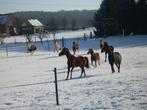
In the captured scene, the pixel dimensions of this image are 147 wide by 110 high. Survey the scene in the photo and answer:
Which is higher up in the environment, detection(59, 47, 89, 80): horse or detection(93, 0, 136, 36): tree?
detection(93, 0, 136, 36): tree

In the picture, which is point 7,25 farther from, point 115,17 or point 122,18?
point 122,18

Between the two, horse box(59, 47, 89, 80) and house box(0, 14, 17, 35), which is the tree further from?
house box(0, 14, 17, 35)

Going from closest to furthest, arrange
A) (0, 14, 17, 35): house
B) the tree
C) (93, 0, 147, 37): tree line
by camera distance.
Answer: (93, 0, 147, 37): tree line
the tree
(0, 14, 17, 35): house

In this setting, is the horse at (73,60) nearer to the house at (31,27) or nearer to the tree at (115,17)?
the tree at (115,17)

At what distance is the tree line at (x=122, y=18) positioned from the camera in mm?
60625

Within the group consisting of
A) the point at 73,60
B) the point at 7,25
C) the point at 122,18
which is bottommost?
the point at 73,60

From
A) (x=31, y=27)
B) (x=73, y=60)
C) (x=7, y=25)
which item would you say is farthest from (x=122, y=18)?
(x=7, y=25)

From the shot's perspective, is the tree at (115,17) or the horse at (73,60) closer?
the horse at (73,60)

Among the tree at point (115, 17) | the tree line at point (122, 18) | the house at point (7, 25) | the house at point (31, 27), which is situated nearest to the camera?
the tree line at point (122, 18)

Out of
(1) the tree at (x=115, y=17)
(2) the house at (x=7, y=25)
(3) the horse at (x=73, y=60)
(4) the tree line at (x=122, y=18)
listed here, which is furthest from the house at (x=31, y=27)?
(3) the horse at (x=73, y=60)

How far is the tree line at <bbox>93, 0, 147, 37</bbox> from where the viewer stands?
60.6 m

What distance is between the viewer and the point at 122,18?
61.6 metres

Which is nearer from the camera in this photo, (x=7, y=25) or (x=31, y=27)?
(x=7, y=25)

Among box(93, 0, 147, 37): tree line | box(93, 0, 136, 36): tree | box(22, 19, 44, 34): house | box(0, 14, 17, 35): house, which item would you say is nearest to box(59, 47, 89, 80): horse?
box(93, 0, 147, 37): tree line
